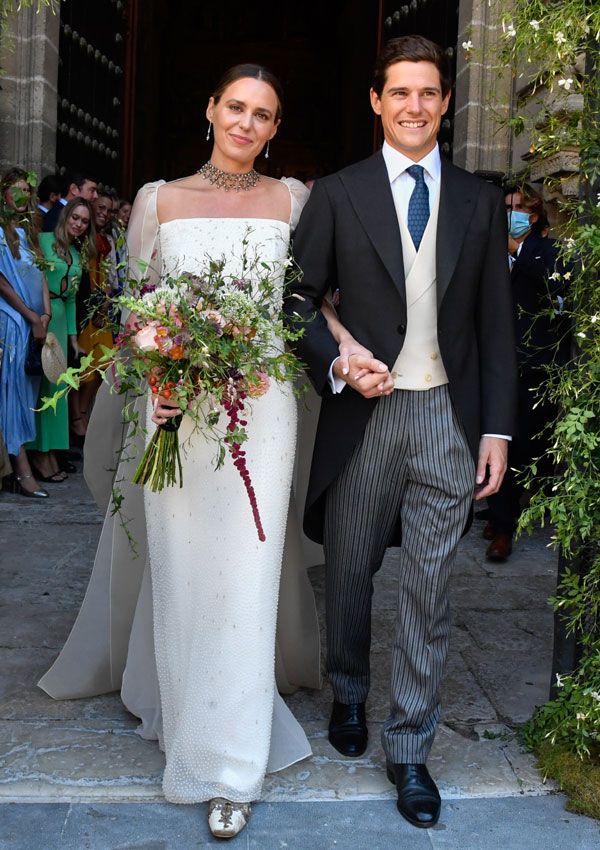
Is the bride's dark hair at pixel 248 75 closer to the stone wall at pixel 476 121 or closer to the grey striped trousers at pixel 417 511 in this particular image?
the grey striped trousers at pixel 417 511

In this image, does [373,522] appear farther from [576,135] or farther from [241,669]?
[576,135]

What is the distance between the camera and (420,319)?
318 centimetres

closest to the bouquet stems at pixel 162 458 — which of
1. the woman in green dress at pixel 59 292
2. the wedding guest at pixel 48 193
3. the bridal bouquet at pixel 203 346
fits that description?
the bridal bouquet at pixel 203 346

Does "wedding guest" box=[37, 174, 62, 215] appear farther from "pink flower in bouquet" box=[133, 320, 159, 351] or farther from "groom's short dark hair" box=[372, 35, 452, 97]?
"pink flower in bouquet" box=[133, 320, 159, 351]

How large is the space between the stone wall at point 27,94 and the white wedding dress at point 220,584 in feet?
17.0

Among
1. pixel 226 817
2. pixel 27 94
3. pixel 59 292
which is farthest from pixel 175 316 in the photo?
pixel 27 94

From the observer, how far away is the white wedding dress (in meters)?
3.15

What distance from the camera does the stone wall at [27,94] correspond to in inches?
321

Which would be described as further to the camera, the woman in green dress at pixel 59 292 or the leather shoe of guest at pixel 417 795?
the woman in green dress at pixel 59 292

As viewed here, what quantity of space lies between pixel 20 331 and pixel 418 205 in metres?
4.31

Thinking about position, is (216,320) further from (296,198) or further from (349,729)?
(349,729)

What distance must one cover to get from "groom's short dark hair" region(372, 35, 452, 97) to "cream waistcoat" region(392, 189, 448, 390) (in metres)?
0.37

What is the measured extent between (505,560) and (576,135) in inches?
122

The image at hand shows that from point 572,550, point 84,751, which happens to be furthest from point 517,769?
point 84,751
